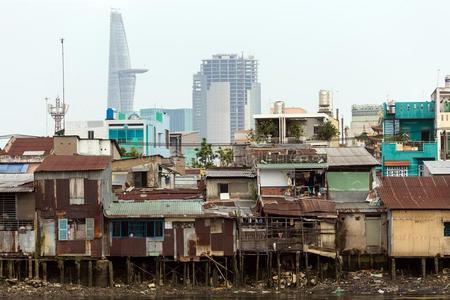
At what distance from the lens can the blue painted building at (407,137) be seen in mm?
62281

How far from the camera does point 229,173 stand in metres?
48.6

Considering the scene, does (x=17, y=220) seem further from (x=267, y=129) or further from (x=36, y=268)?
(x=267, y=129)

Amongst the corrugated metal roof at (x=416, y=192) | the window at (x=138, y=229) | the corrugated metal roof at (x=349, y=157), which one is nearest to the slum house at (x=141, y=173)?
the window at (x=138, y=229)

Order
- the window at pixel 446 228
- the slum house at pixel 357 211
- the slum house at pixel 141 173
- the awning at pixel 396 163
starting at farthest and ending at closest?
the awning at pixel 396 163, the slum house at pixel 141 173, the slum house at pixel 357 211, the window at pixel 446 228

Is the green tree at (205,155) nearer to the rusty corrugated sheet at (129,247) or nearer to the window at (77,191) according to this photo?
the rusty corrugated sheet at (129,247)

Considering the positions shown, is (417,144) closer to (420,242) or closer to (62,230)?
(420,242)

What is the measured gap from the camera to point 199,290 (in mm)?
40344

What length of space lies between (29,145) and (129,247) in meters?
20.5

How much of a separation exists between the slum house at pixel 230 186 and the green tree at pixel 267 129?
75.5 ft

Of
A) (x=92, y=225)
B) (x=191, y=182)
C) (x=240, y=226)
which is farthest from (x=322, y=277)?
(x=191, y=182)

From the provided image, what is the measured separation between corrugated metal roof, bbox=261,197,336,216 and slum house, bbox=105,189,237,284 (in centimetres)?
218

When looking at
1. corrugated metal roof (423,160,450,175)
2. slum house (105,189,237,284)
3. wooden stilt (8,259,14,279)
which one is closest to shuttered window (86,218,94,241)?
slum house (105,189,237,284)

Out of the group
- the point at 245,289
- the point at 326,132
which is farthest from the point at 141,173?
the point at 326,132

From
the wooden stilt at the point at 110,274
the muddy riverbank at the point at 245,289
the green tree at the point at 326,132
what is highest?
the green tree at the point at 326,132
